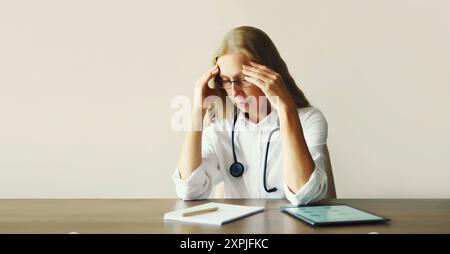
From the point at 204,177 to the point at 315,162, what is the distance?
14.6 inches

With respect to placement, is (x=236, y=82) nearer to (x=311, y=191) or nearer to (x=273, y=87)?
(x=273, y=87)

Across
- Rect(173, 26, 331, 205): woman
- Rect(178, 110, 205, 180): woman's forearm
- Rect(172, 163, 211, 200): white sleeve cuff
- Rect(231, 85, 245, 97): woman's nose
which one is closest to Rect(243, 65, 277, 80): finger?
Rect(173, 26, 331, 205): woman

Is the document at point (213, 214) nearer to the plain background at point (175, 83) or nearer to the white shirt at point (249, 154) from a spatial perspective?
the white shirt at point (249, 154)

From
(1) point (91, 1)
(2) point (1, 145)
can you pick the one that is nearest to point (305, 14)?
(1) point (91, 1)

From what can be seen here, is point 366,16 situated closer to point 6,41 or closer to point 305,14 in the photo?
point 305,14

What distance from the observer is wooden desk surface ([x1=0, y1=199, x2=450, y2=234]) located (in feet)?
3.21

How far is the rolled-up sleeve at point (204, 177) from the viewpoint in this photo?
1468 millimetres

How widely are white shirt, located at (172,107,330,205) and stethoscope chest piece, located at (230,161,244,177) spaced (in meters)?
0.04

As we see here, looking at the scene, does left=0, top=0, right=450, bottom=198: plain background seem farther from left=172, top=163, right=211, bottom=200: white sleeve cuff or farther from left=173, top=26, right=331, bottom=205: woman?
left=172, top=163, right=211, bottom=200: white sleeve cuff

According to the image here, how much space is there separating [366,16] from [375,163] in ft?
2.25

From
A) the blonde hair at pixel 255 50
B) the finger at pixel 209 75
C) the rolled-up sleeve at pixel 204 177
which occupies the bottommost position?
the rolled-up sleeve at pixel 204 177

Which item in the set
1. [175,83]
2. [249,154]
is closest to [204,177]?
[249,154]

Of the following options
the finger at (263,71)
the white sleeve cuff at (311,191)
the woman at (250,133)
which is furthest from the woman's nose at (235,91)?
the white sleeve cuff at (311,191)

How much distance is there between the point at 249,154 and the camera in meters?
1.69
